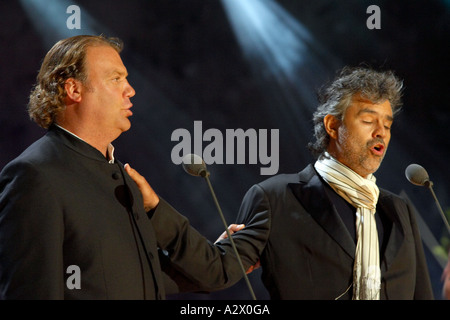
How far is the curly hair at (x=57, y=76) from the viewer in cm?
220

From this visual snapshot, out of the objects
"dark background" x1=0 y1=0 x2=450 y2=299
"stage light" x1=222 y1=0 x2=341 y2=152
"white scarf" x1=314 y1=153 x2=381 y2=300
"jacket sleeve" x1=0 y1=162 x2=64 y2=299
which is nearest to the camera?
"jacket sleeve" x1=0 y1=162 x2=64 y2=299

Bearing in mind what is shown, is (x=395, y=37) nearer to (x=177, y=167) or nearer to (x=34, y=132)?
(x=177, y=167)

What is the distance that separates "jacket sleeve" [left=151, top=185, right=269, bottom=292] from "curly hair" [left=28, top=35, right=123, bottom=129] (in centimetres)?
56

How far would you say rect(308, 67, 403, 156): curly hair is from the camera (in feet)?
9.27

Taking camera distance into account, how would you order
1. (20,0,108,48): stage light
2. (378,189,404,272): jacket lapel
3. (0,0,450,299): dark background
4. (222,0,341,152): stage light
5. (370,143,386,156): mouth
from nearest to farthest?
1. (378,189,404,272): jacket lapel
2. (370,143,386,156): mouth
3. (20,0,108,48): stage light
4. (0,0,450,299): dark background
5. (222,0,341,152): stage light

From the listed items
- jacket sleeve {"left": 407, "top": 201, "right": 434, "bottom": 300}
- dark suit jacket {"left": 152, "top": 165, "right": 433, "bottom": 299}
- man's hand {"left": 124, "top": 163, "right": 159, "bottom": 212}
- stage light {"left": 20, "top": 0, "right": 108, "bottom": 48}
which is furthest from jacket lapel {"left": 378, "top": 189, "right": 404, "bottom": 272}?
stage light {"left": 20, "top": 0, "right": 108, "bottom": 48}

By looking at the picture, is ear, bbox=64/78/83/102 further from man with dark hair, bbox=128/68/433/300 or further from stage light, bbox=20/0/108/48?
stage light, bbox=20/0/108/48

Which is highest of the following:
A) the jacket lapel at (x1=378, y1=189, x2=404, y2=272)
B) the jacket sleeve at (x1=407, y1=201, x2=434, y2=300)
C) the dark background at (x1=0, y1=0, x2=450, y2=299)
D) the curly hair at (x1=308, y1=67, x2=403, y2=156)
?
the dark background at (x1=0, y1=0, x2=450, y2=299)

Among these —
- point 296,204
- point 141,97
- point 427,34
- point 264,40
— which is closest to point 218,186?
point 141,97

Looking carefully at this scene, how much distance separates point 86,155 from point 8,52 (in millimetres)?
2168

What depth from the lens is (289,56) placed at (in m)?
4.36

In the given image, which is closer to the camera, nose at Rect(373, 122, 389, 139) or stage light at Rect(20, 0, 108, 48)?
nose at Rect(373, 122, 389, 139)

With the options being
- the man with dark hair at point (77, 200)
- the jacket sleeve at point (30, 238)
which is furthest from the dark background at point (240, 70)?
the jacket sleeve at point (30, 238)

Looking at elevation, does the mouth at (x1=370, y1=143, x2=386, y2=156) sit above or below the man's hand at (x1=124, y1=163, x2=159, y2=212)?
above
